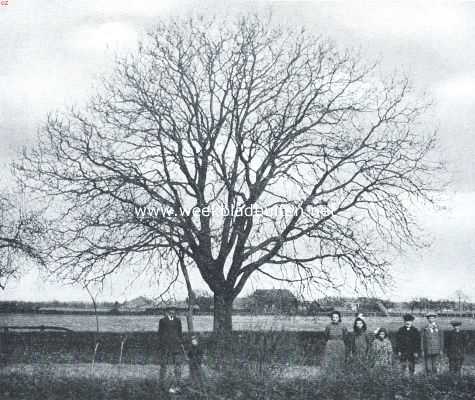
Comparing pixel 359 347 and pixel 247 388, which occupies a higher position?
pixel 359 347

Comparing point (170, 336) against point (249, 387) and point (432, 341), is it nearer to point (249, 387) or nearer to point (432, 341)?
point (249, 387)

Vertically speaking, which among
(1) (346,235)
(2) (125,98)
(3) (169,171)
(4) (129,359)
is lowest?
(4) (129,359)

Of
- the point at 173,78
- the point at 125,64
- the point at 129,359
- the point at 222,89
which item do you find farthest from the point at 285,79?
the point at 129,359

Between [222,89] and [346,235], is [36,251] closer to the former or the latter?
[222,89]

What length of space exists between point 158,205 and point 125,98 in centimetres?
362

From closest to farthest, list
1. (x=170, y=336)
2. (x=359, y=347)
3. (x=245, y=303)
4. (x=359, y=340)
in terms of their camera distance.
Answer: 1. (x=359, y=347)
2. (x=359, y=340)
3. (x=170, y=336)
4. (x=245, y=303)

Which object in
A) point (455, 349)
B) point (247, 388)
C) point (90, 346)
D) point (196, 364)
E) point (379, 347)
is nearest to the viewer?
point (247, 388)

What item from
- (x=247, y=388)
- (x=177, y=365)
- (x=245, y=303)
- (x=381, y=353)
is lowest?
(x=247, y=388)

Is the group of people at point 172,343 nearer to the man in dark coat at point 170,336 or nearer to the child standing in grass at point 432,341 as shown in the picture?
the man in dark coat at point 170,336

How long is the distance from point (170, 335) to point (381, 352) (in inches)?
184

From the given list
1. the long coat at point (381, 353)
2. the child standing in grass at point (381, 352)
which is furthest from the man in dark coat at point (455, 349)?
the long coat at point (381, 353)

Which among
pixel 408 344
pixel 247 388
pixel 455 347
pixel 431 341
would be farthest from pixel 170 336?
pixel 455 347

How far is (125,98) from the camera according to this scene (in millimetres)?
22703

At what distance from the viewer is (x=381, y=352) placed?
13680 mm
